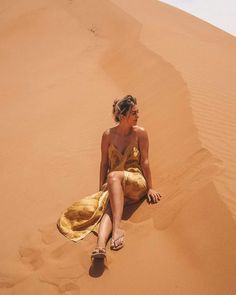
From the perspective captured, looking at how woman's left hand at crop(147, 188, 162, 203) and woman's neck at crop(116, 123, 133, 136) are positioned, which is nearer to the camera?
woman's left hand at crop(147, 188, 162, 203)

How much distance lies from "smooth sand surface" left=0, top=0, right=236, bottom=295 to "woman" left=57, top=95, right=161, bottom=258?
15 cm

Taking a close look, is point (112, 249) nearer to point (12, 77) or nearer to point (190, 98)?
point (190, 98)

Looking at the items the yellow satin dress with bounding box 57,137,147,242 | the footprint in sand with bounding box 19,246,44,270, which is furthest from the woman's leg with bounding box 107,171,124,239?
the footprint in sand with bounding box 19,246,44,270

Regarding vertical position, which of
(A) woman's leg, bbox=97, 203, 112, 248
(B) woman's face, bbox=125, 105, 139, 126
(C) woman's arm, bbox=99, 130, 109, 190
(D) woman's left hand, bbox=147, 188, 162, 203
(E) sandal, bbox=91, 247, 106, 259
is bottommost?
(E) sandal, bbox=91, 247, 106, 259

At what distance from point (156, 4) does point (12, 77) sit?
438 inches

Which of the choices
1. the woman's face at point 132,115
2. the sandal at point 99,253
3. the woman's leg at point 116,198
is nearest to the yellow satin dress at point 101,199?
the woman's leg at point 116,198

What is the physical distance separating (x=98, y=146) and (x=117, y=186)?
3.59 metres

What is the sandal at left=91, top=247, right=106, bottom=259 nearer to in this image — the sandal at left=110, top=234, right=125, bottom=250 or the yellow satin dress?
the sandal at left=110, top=234, right=125, bottom=250

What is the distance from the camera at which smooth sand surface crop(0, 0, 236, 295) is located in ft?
11.8

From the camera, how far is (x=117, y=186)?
412 cm

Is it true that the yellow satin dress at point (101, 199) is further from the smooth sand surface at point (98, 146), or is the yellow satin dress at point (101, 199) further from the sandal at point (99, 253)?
the sandal at point (99, 253)

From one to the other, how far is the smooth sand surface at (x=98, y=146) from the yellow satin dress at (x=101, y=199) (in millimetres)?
124

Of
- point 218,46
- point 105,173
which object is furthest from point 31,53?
point 105,173

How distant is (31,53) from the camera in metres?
14.2
